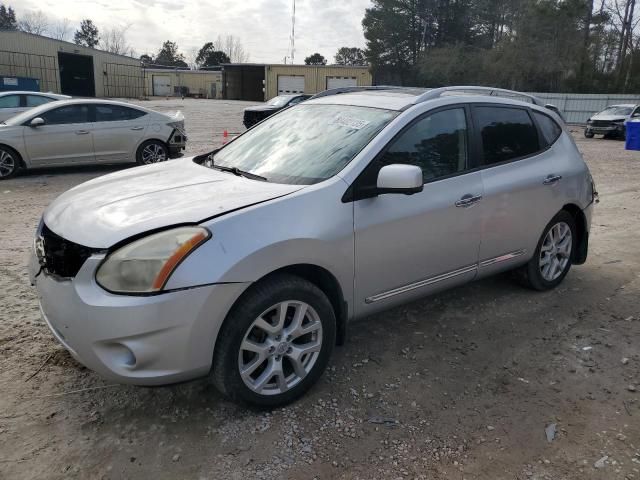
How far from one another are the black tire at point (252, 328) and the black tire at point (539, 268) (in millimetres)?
2377

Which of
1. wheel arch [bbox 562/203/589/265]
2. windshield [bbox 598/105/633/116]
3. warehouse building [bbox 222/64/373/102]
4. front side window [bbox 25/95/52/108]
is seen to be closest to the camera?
wheel arch [bbox 562/203/589/265]

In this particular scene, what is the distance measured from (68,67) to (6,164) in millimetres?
43057

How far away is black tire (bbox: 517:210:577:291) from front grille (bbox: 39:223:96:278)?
360cm

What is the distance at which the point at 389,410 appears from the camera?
2.99m

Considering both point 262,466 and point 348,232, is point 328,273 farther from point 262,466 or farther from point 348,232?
point 262,466

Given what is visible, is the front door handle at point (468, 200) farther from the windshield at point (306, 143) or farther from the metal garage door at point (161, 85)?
the metal garage door at point (161, 85)

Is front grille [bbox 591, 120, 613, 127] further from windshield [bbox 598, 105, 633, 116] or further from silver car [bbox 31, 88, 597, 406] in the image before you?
silver car [bbox 31, 88, 597, 406]

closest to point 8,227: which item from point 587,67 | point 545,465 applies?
point 545,465

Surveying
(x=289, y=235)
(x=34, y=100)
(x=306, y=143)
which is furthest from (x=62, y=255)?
(x=34, y=100)

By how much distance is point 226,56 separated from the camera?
93.4 metres

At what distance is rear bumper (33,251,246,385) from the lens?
2.44 m

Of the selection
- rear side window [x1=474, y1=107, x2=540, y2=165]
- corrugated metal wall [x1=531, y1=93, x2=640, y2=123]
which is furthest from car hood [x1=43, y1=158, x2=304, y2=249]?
corrugated metal wall [x1=531, y1=93, x2=640, y2=123]

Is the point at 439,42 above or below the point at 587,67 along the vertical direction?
above

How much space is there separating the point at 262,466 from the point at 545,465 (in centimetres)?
140
